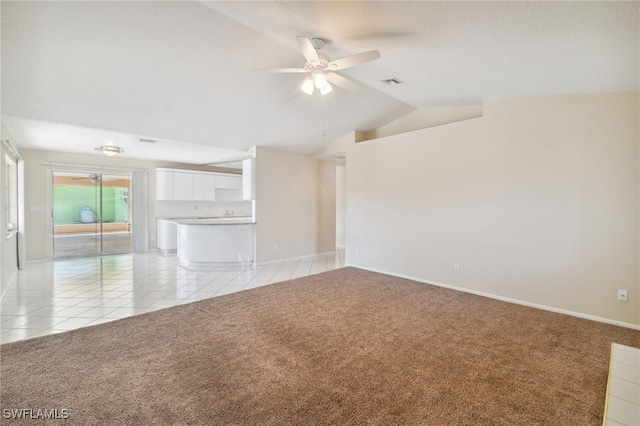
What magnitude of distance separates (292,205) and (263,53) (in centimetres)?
390

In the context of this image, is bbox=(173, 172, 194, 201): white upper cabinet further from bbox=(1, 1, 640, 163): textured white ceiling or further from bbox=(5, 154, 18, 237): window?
bbox=(1, 1, 640, 163): textured white ceiling

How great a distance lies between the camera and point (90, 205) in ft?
24.8

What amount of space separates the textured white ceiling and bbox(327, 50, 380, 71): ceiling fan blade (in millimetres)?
338

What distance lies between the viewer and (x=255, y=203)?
612cm

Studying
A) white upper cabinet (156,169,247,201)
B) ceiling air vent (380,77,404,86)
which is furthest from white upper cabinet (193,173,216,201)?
ceiling air vent (380,77,404,86)

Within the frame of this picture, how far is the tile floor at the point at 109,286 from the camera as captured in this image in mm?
3225

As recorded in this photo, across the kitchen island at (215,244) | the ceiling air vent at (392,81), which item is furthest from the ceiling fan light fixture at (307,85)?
the kitchen island at (215,244)

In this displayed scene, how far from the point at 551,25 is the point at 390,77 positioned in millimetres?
1770

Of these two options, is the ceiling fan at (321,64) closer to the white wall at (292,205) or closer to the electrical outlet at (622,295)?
the white wall at (292,205)

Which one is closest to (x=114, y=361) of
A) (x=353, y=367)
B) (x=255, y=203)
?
(x=353, y=367)

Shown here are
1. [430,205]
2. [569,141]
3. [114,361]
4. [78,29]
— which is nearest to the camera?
[114,361]

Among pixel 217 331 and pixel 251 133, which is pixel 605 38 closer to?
pixel 217 331

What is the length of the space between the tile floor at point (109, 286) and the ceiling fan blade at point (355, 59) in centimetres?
353

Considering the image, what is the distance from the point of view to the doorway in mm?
6910
